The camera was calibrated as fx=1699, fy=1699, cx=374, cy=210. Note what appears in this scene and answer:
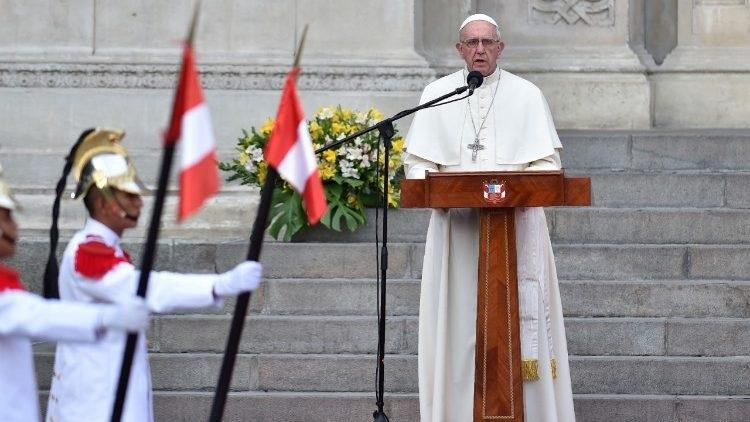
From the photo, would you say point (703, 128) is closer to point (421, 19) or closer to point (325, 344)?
point (421, 19)

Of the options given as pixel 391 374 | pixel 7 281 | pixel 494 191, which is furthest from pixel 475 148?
pixel 7 281

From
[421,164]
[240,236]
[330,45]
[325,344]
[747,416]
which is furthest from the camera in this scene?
[330,45]

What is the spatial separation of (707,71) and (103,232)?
8412 millimetres

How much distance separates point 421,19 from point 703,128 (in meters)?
2.51

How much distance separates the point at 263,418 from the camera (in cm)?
1007

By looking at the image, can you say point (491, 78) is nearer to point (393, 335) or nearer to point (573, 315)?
point (393, 335)

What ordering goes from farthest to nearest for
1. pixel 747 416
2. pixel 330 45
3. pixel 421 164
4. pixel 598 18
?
pixel 598 18 → pixel 330 45 → pixel 747 416 → pixel 421 164

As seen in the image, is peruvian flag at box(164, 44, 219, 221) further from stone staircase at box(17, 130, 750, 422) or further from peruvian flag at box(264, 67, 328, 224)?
stone staircase at box(17, 130, 750, 422)

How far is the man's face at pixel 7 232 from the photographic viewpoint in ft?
19.3

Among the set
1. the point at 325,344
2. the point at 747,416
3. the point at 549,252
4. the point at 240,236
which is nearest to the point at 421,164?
the point at 549,252

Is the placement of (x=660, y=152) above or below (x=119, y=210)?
above

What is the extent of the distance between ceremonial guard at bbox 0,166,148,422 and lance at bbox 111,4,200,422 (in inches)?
3.3

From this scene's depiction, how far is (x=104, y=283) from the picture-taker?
6414 millimetres

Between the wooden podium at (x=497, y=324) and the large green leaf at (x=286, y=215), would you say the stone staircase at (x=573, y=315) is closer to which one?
the large green leaf at (x=286, y=215)
